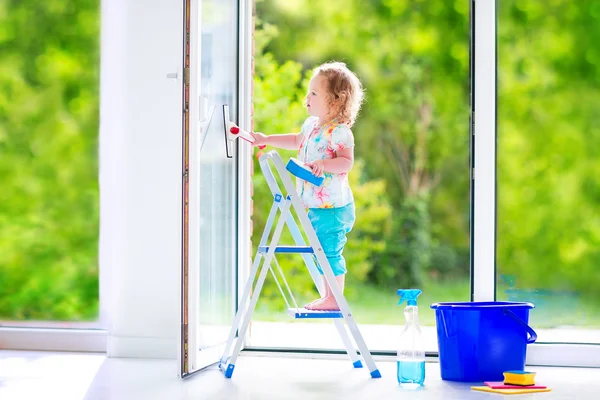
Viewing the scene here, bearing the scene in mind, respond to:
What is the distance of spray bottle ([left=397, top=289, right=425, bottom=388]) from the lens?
9.06 feet

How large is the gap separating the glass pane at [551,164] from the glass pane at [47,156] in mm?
2131

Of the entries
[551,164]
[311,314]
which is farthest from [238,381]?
[551,164]

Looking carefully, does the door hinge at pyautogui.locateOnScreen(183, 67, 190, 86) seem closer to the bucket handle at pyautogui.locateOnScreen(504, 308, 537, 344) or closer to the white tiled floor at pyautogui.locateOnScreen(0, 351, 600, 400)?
the white tiled floor at pyautogui.locateOnScreen(0, 351, 600, 400)

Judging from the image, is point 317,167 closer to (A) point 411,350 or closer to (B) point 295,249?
(B) point 295,249

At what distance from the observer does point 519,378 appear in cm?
268

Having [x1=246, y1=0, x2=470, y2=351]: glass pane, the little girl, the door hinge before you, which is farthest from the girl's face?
[x1=246, y1=0, x2=470, y2=351]: glass pane

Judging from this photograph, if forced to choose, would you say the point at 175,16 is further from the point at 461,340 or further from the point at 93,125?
the point at 461,340

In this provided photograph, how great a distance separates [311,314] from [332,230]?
0.39 meters

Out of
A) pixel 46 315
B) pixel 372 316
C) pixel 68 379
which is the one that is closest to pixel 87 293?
pixel 46 315

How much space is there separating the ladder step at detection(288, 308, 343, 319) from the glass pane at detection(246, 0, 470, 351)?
15.5 ft

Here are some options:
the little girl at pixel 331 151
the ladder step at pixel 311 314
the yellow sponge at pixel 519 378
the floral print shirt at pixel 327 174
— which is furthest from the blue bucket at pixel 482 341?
the floral print shirt at pixel 327 174

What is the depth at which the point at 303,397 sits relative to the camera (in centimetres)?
249

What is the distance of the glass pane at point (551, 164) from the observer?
3.48 metres

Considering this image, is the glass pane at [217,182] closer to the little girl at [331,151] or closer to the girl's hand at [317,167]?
the little girl at [331,151]
